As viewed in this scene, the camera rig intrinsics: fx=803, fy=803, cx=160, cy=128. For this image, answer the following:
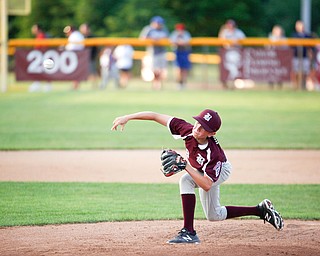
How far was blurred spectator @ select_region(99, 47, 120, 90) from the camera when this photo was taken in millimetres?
26705

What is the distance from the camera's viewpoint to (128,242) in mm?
7453

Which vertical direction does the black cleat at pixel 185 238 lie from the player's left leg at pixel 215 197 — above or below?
below

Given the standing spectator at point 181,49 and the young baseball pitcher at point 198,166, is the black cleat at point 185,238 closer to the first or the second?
the young baseball pitcher at point 198,166

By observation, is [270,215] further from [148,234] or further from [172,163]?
[172,163]

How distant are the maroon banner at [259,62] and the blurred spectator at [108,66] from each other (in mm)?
3727

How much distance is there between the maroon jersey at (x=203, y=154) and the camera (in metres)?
7.32

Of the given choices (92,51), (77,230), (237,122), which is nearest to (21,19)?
(92,51)

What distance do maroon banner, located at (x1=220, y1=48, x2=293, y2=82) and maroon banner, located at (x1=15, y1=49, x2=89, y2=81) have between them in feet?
15.5

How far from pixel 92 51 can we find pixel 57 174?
588 inches

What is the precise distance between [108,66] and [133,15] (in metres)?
13.7

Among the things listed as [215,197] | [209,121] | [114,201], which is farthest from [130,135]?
[209,121]

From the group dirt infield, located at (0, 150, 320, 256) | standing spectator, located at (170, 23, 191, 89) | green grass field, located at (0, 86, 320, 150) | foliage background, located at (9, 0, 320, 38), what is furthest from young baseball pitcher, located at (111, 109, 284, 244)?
foliage background, located at (9, 0, 320, 38)

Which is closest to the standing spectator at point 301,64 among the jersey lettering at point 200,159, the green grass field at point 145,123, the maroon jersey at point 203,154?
the green grass field at point 145,123

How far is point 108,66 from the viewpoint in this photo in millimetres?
26609
